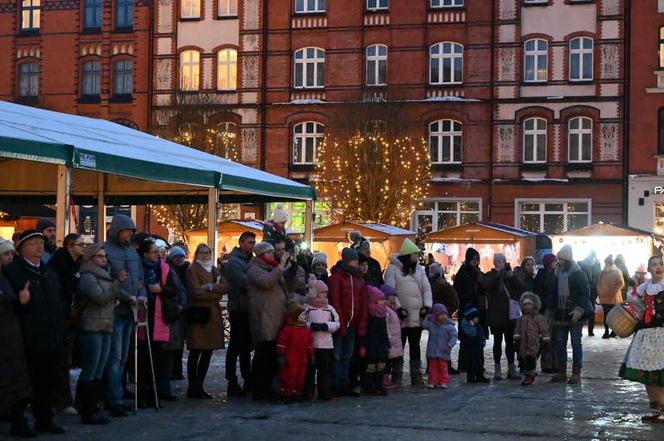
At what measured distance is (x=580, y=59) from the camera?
38781 millimetres

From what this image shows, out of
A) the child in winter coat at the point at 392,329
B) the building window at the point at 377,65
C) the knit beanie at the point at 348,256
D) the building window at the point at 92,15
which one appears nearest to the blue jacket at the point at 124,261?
the knit beanie at the point at 348,256

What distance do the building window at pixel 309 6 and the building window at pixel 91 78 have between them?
8.35 meters

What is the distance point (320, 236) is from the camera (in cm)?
2962

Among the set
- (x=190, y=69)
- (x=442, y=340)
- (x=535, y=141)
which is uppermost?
(x=190, y=69)

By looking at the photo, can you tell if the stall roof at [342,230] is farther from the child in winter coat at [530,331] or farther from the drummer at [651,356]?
the drummer at [651,356]

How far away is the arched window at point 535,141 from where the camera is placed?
3903cm

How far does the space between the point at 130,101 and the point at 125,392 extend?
32260 millimetres

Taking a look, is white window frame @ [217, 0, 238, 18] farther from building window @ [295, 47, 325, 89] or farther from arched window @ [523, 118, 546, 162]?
arched window @ [523, 118, 546, 162]

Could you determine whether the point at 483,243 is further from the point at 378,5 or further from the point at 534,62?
the point at 378,5

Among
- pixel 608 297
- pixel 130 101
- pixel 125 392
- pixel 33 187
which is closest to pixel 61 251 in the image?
pixel 125 392

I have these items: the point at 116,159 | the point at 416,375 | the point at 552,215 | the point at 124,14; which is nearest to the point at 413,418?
the point at 416,375

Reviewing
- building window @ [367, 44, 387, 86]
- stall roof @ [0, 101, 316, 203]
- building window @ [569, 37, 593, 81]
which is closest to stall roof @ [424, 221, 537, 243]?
stall roof @ [0, 101, 316, 203]

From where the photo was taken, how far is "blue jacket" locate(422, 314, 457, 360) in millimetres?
13227

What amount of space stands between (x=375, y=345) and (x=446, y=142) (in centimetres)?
2803
